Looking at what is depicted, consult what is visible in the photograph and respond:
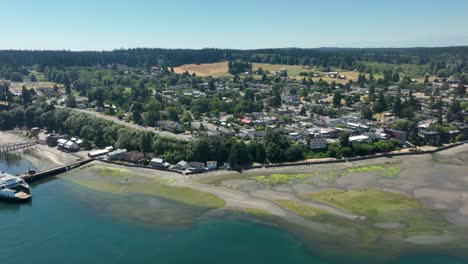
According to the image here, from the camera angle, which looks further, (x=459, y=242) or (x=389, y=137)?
(x=389, y=137)

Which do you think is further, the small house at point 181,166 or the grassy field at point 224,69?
the grassy field at point 224,69

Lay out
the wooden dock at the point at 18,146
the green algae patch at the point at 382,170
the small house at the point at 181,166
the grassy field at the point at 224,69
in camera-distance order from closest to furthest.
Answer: the green algae patch at the point at 382,170
the small house at the point at 181,166
the wooden dock at the point at 18,146
the grassy field at the point at 224,69

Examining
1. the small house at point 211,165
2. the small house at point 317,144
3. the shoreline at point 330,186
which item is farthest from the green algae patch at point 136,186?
the small house at point 317,144

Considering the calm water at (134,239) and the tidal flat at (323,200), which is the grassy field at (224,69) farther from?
the calm water at (134,239)

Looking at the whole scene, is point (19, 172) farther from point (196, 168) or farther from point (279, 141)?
point (279, 141)

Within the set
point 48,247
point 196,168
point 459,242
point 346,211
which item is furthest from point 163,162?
point 459,242

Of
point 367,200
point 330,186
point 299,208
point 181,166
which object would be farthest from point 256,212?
point 181,166
